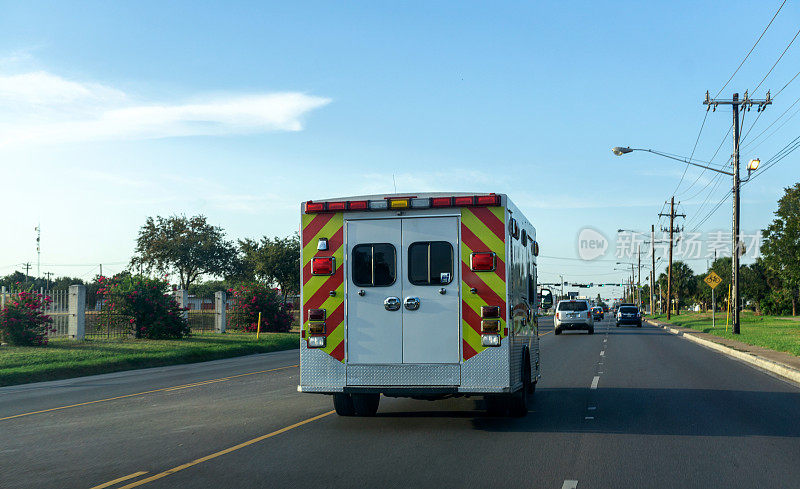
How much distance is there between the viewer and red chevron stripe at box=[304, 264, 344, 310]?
1072 cm

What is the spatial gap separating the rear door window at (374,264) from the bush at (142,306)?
24129 mm

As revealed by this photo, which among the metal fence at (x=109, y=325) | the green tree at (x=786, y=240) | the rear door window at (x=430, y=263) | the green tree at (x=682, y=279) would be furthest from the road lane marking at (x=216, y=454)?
the green tree at (x=682, y=279)

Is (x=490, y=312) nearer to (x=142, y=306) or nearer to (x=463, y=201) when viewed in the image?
(x=463, y=201)

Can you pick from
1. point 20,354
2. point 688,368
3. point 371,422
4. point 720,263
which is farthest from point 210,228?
point 720,263

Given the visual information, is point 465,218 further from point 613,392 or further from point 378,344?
point 613,392

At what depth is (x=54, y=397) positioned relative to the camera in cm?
1555

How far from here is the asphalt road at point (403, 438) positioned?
7715 mm

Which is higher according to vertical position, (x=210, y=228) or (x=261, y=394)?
(x=210, y=228)

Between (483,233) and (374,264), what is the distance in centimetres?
152

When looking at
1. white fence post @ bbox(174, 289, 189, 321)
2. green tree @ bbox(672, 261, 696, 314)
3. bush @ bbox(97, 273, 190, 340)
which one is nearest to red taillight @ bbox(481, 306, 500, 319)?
bush @ bbox(97, 273, 190, 340)

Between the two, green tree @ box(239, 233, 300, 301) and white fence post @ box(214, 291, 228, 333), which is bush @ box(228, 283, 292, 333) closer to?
white fence post @ box(214, 291, 228, 333)

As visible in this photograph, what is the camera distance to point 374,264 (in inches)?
421

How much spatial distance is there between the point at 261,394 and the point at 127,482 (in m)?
7.72

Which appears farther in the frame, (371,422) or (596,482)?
(371,422)
